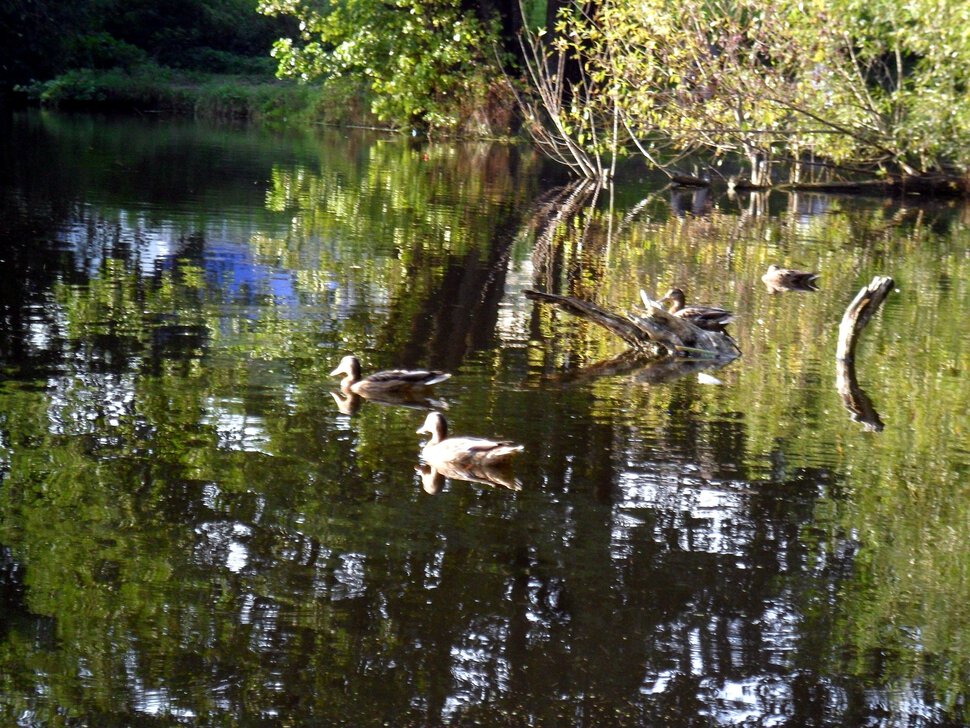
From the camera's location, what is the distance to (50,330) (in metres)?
10.6

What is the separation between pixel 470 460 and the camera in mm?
7523

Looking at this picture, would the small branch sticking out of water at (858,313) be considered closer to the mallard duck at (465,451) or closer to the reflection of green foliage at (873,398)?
the reflection of green foliage at (873,398)

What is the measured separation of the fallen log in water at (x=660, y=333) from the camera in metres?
11.1

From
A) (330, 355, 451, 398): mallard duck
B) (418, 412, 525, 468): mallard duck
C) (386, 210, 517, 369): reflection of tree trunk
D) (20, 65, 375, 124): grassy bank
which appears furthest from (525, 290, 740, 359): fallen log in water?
(20, 65, 375, 124): grassy bank

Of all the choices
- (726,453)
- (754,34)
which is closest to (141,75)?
(754,34)

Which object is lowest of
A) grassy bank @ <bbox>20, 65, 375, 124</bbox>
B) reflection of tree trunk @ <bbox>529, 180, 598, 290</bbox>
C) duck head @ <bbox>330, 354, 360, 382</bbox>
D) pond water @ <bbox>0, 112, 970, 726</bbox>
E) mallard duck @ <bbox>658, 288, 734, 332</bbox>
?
pond water @ <bbox>0, 112, 970, 726</bbox>

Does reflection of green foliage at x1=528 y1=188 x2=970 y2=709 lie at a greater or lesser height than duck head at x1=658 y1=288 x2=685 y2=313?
lesser

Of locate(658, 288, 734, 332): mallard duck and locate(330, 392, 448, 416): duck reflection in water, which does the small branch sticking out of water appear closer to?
locate(658, 288, 734, 332): mallard duck

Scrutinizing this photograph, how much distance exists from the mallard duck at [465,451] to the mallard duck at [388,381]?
145 centimetres

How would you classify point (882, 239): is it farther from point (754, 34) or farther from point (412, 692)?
point (412, 692)

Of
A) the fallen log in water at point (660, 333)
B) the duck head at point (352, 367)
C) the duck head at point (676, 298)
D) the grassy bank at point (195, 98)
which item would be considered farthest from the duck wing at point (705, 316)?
the grassy bank at point (195, 98)

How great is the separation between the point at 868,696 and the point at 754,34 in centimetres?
2313

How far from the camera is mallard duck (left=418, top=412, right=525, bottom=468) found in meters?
7.47

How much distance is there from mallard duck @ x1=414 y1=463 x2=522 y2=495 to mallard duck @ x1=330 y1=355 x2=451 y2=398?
1615 mm
